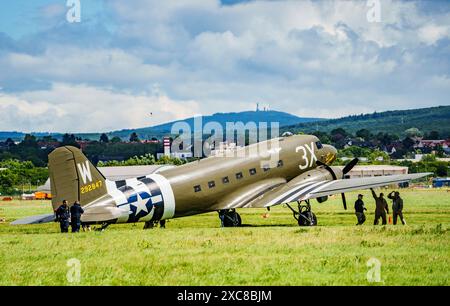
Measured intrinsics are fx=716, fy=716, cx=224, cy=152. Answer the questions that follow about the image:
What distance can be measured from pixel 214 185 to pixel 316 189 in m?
5.62

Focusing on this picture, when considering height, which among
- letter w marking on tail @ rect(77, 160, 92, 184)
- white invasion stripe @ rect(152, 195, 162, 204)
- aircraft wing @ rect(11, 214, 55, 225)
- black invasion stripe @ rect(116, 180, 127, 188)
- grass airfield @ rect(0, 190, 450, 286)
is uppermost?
letter w marking on tail @ rect(77, 160, 92, 184)

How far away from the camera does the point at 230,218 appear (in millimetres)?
39438

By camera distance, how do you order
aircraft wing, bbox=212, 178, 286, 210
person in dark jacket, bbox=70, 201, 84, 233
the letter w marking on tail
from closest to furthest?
person in dark jacket, bbox=70, 201, 84, 233 < the letter w marking on tail < aircraft wing, bbox=212, 178, 286, 210

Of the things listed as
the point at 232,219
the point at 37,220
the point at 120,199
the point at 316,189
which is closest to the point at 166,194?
the point at 120,199

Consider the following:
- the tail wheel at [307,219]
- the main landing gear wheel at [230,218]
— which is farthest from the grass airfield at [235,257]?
the main landing gear wheel at [230,218]

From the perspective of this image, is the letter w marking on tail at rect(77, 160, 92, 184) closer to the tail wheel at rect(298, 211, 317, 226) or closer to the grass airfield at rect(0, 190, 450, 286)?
the grass airfield at rect(0, 190, 450, 286)

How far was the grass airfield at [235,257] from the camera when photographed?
62.7 ft

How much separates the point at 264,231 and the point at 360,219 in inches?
384

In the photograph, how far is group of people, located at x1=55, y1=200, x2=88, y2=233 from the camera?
3291cm

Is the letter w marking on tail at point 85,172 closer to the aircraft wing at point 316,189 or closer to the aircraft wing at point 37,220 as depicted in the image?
the aircraft wing at point 37,220

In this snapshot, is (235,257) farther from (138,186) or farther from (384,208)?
(384,208)

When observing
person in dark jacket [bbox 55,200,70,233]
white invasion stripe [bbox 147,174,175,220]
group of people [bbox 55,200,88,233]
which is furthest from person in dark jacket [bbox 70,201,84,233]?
white invasion stripe [bbox 147,174,175,220]

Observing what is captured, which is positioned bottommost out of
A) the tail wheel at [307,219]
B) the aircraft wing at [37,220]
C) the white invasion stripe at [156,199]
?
the tail wheel at [307,219]

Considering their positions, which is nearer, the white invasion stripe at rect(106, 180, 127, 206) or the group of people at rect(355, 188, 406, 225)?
the white invasion stripe at rect(106, 180, 127, 206)
